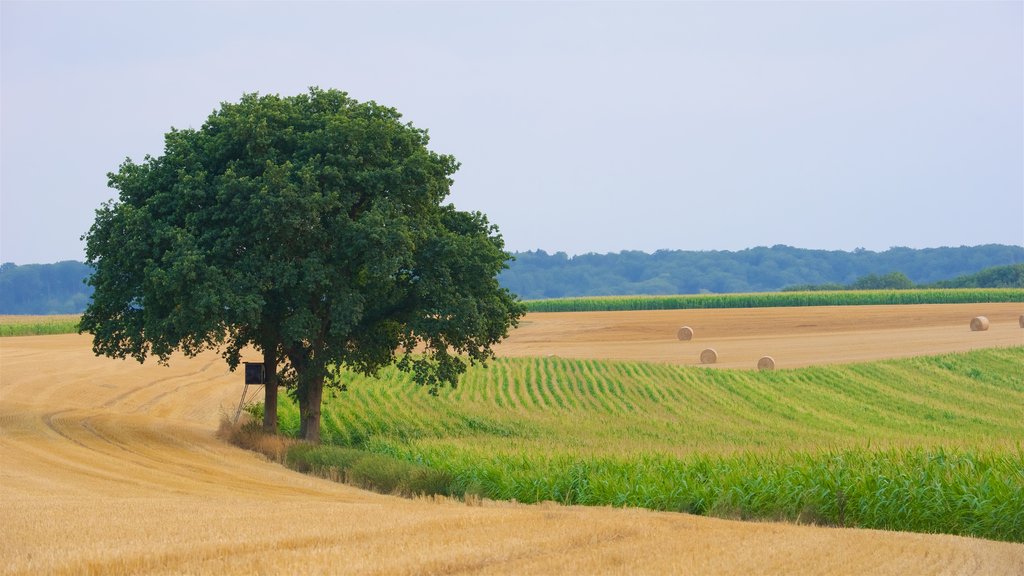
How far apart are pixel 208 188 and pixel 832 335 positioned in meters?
54.0

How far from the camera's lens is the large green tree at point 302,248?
31.8 m

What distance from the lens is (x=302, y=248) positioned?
33188 mm

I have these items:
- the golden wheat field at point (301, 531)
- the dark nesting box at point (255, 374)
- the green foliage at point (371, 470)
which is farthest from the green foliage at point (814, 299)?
the green foliage at point (371, 470)

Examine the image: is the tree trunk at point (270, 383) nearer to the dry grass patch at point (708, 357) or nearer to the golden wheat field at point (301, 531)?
the golden wheat field at point (301, 531)

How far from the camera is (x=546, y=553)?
1144 cm

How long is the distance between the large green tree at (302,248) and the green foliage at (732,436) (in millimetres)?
3679

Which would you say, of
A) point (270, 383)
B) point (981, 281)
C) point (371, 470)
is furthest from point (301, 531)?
point (981, 281)

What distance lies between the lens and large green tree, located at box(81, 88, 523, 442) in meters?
31.8

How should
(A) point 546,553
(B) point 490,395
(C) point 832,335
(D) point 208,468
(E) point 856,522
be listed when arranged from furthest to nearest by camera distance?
(C) point 832,335 < (B) point 490,395 < (D) point 208,468 < (E) point 856,522 < (A) point 546,553

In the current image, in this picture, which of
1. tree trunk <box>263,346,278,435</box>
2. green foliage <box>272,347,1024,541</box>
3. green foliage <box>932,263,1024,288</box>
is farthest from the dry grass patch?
green foliage <box>932,263,1024,288</box>

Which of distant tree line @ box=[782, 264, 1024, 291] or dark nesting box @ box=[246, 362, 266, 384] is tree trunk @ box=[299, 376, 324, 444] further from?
distant tree line @ box=[782, 264, 1024, 291]

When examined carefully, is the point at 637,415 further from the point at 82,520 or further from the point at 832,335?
the point at 832,335

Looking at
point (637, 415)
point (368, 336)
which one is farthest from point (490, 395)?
point (368, 336)

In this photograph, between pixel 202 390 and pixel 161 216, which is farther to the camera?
pixel 202 390
